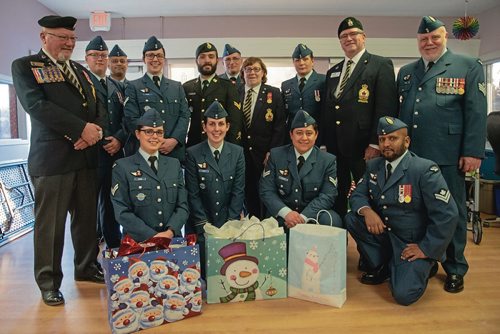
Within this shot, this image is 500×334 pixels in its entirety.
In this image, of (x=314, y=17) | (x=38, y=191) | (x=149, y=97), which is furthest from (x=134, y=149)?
(x=314, y=17)

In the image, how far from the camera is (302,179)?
2.85 m

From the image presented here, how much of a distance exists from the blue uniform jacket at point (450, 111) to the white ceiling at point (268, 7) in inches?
145

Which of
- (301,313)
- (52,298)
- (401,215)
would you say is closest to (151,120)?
(52,298)

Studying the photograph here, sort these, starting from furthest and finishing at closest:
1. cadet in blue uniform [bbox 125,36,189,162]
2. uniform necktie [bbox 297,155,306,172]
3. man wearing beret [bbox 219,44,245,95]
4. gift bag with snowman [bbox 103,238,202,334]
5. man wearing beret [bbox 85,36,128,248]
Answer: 1. man wearing beret [bbox 219,44,245,95]
2. man wearing beret [bbox 85,36,128,248]
3. cadet in blue uniform [bbox 125,36,189,162]
4. uniform necktie [bbox 297,155,306,172]
5. gift bag with snowman [bbox 103,238,202,334]

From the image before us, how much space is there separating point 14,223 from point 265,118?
3.02 meters

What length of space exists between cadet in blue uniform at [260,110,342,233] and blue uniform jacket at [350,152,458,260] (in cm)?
25

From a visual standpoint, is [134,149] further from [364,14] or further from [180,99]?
[364,14]

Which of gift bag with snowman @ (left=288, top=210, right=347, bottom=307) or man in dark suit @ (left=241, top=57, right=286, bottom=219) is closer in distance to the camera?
gift bag with snowman @ (left=288, top=210, right=347, bottom=307)

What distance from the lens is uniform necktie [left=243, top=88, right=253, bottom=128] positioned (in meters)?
3.35

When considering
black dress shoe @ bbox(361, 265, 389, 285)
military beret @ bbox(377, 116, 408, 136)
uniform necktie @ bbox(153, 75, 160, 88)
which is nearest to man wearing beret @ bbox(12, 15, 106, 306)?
uniform necktie @ bbox(153, 75, 160, 88)

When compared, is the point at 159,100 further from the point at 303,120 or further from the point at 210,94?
the point at 303,120

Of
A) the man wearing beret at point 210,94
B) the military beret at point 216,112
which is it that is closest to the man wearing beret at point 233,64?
the man wearing beret at point 210,94

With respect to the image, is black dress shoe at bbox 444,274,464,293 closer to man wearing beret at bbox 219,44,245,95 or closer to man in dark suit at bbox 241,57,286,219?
man in dark suit at bbox 241,57,286,219

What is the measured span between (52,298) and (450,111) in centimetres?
280
